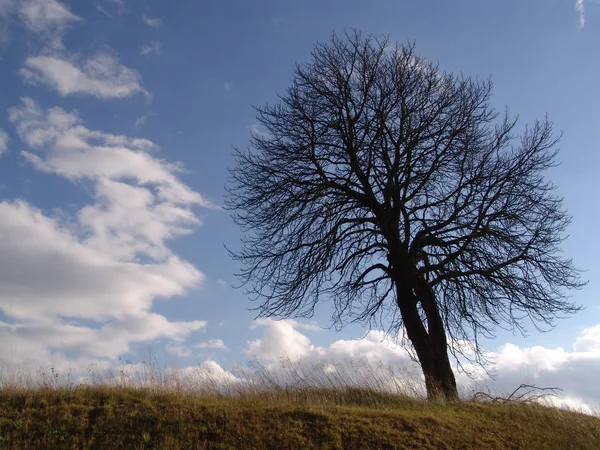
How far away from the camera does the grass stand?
7027 mm

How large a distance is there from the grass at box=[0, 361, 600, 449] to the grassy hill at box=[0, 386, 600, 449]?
0.05ft

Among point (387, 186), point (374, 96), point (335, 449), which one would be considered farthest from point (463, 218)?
point (335, 449)

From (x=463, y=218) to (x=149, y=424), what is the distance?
28.8ft

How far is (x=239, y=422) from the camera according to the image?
753cm

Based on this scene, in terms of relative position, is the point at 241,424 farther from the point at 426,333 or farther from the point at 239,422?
the point at 426,333

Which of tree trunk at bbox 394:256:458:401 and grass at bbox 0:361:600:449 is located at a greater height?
tree trunk at bbox 394:256:458:401

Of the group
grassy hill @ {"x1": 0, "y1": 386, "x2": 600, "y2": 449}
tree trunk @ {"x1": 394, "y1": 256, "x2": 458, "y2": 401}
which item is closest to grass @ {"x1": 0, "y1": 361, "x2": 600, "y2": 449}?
grassy hill @ {"x1": 0, "y1": 386, "x2": 600, "y2": 449}

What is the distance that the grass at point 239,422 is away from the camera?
277 inches

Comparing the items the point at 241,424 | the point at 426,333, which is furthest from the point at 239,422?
the point at 426,333

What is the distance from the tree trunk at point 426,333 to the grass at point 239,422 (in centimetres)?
153

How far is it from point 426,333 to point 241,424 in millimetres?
6119

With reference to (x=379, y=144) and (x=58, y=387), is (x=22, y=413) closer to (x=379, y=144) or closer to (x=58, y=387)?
(x=58, y=387)

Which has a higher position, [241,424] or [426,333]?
[426,333]

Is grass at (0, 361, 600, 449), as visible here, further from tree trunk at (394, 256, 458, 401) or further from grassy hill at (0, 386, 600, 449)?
tree trunk at (394, 256, 458, 401)
